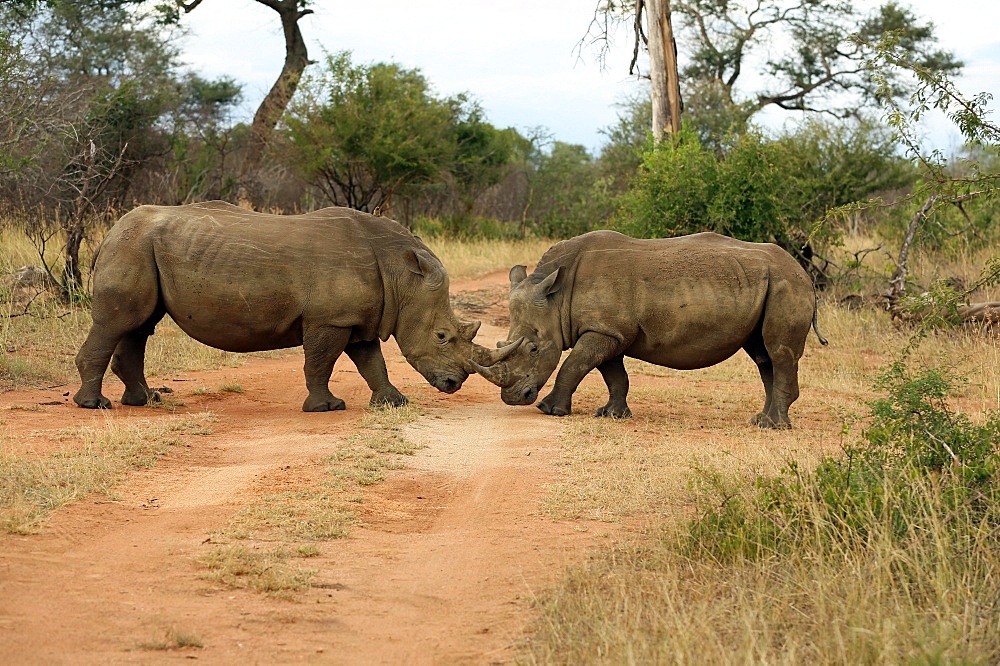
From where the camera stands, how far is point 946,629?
4305 millimetres

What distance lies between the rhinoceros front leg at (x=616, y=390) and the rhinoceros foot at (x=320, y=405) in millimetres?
2259

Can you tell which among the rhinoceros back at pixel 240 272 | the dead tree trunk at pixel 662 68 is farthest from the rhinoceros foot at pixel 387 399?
the dead tree trunk at pixel 662 68

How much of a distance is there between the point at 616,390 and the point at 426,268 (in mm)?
1954

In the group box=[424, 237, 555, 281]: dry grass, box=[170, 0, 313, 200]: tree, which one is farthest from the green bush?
box=[170, 0, 313, 200]: tree

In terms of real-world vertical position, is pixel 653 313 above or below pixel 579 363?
above

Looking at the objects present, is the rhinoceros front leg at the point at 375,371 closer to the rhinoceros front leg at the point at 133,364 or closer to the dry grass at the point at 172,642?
the rhinoceros front leg at the point at 133,364

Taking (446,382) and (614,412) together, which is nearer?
(614,412)

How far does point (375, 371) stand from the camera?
34.3ft

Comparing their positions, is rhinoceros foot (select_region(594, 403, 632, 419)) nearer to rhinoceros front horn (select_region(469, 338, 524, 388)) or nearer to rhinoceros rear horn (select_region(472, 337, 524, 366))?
rhinoceros front horn (select_region(469, 338, 524, 388))

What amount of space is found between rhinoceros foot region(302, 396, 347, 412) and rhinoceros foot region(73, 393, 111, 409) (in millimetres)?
1620

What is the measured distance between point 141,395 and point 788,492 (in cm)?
614

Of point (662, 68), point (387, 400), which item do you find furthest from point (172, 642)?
point (662, 68)

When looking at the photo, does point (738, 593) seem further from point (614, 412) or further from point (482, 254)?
point (482, 254)

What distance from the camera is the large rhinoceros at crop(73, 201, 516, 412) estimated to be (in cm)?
980
